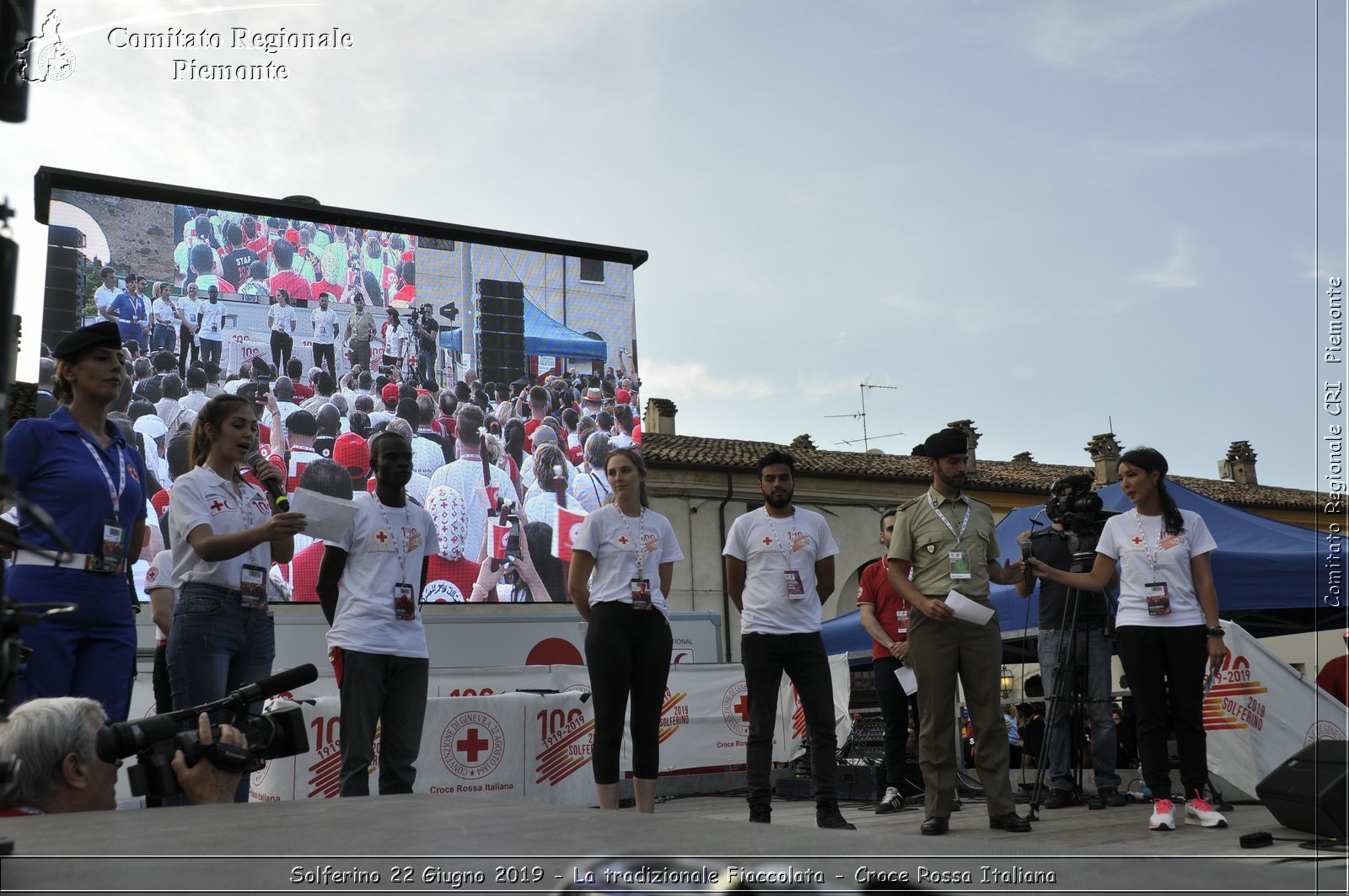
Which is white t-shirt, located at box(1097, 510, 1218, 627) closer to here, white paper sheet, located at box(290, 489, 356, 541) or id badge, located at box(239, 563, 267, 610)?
white paper sheet, located at box(290, 489, 356, 541)

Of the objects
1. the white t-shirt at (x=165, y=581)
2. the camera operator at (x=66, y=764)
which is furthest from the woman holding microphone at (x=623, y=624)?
the camera operator at (x=66, y=764)

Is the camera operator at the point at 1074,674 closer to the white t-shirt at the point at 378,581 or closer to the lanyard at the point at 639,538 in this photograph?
the lanyard at the point at 639,538

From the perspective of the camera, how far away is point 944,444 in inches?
197

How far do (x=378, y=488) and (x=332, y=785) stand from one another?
291 centimetres

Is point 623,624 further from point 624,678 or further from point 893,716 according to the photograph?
point 893,716

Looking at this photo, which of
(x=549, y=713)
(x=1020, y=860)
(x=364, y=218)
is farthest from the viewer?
(x=364, y=218)

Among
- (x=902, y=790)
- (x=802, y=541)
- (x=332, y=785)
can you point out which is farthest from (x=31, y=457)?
(x=902, y=790)

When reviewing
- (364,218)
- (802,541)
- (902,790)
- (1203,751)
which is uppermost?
(364,218)

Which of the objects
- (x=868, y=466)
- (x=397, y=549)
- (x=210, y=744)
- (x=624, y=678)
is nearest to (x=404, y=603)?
(x=397, y=549)

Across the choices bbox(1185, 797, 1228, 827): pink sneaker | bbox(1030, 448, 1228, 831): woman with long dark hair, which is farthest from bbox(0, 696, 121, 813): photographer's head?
bbox(1185, 797, 1228, 827): pink sneaker

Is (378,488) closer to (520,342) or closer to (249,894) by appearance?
(249,894)

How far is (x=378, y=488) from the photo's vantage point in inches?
189

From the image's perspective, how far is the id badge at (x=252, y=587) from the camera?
4.11 meters

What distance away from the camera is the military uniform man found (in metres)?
4.75
